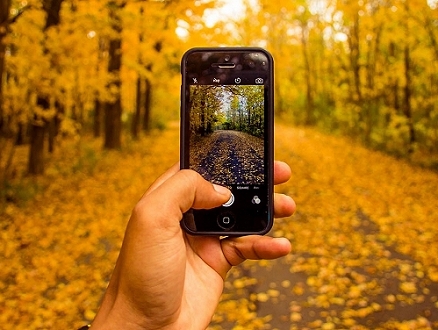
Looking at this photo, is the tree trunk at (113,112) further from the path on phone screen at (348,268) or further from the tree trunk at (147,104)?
the path on phone screen at (348,268)

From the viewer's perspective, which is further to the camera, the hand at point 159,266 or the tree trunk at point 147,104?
the tree trunk at point 147,104

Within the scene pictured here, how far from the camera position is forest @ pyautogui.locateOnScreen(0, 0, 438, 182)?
31.2 ft

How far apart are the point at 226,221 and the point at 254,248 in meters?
0.19

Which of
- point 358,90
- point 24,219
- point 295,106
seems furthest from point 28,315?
point 295,106

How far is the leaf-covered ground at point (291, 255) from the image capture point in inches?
214

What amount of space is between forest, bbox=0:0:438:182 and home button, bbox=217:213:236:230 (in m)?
6.82

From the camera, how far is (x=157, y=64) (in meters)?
19.6

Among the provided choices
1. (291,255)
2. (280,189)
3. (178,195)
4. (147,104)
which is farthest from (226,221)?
(147,104)

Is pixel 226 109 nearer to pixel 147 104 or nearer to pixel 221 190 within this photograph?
pixel 221 190

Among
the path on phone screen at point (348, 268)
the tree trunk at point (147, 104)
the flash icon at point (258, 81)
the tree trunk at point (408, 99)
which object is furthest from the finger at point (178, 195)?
the tree trunk at point (147, 104)

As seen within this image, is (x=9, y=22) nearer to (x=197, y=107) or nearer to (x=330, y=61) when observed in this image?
(x=197, y=107)

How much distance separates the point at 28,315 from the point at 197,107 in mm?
4174

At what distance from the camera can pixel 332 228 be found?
8.50 m

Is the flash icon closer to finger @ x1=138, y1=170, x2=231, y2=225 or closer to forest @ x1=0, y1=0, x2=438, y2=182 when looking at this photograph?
finger @ x1=138, y1=170, x2=231, y2=225
